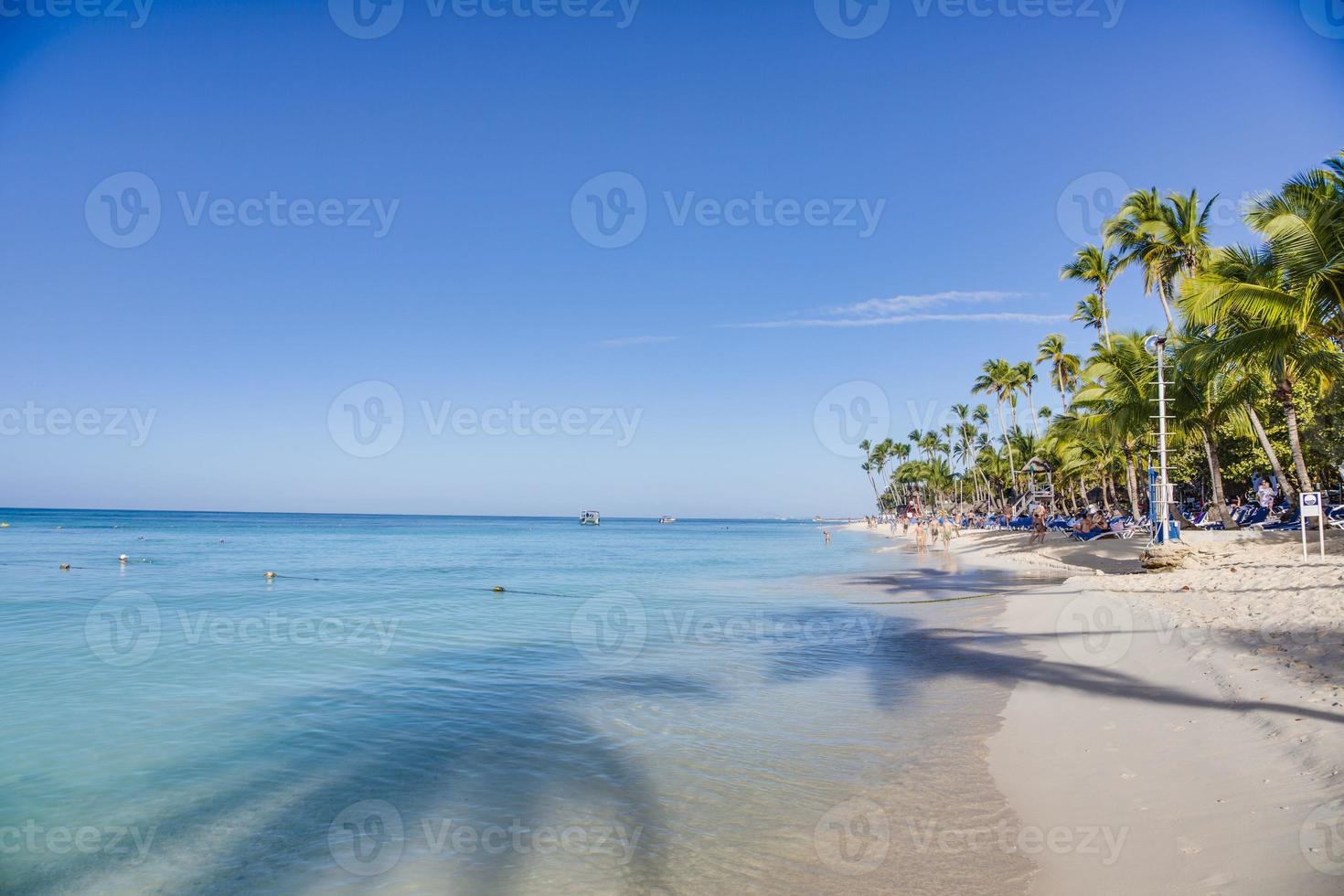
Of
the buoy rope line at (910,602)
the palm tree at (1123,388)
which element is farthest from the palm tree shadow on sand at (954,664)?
the palm tree at (1123,388)

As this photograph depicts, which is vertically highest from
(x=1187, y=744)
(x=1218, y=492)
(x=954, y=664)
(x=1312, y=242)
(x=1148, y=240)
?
(x=1148, y=240)

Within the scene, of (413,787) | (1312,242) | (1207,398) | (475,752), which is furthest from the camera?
(1207,398)

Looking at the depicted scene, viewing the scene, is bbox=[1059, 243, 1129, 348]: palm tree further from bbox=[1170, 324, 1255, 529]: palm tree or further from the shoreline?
the shoreline

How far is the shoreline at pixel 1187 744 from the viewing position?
454 centimetres

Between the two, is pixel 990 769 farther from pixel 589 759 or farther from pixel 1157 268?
pixel 1157 268

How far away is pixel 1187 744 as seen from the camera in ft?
21.9

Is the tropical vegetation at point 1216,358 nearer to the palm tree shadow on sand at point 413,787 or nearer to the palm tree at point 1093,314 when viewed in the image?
the palm tree at point 1093,314

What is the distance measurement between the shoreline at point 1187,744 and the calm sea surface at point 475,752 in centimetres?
63

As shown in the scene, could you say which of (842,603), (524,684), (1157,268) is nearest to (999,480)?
(1157,268)

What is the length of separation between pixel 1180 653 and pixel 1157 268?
30659 millimetres

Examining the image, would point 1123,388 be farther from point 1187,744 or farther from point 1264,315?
point 1187,744

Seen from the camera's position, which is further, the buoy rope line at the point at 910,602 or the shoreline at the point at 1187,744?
the buoy rope line at the point at 910,602

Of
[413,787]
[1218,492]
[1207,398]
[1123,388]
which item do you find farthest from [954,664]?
[1123,388]

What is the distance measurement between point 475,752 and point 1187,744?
723cm
